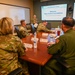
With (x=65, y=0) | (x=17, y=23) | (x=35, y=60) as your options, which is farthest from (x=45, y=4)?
(x=35, y=60)

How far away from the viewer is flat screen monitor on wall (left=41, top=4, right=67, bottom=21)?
5.41 m

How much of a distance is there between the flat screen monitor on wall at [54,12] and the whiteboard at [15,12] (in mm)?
955

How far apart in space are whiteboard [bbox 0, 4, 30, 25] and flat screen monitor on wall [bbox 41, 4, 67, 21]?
3.13ft

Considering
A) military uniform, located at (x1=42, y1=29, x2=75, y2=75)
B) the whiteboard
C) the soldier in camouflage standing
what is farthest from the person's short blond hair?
the whiteboard

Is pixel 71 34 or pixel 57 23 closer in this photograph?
pixel 71 34

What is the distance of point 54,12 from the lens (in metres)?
5.64

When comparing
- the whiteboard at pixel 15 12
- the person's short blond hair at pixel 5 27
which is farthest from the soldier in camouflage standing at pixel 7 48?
the whiteboard at pixel 15 12

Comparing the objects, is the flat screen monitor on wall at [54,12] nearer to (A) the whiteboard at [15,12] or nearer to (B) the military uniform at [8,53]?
(A) the whiteboard at [15,12]

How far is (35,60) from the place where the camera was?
137 cm

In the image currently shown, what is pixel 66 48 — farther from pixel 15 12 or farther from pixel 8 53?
pixel 15 12

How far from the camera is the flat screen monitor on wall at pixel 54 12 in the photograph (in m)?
5.41

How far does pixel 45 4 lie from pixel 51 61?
4.74 metres

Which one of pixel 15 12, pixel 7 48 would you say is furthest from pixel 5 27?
pixel 15 12

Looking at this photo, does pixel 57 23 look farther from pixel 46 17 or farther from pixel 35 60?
pixel 35 60
